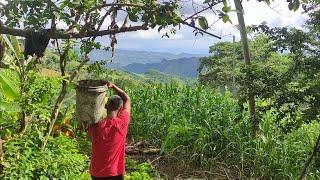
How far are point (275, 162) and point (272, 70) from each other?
1.58 m

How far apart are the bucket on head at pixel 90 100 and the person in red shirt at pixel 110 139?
0.14 meters

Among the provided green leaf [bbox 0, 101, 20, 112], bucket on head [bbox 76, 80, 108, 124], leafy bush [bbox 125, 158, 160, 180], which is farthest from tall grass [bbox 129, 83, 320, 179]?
green leaf [bbox 0, 101, 20, 112]

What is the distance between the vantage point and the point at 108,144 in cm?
508

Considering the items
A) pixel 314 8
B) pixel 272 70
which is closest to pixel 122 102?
pixel 272 70

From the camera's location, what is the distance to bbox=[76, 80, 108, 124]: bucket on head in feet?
15.1

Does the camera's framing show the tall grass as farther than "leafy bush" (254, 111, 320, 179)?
Yes

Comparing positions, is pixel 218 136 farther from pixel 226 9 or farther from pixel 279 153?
pixel 226 9

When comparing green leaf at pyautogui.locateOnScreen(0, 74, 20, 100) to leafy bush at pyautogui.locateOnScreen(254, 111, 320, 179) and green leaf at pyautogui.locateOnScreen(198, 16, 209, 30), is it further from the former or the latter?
leafy bush at pyautogui.locateOnScreen(254, 111, 320, 179)

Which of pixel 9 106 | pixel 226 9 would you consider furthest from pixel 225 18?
pixel 9 106

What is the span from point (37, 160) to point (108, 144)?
2.38 ft

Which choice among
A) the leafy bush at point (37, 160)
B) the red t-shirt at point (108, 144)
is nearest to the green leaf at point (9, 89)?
the leafy bush at point (37, 160)

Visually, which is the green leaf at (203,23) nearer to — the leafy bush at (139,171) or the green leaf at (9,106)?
the green leaf at (9,106)

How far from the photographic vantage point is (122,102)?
5.20 metres

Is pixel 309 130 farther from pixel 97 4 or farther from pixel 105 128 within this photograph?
pixel 97 4
